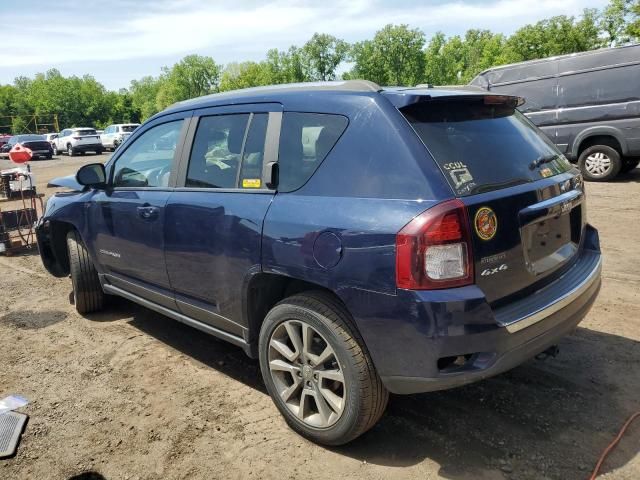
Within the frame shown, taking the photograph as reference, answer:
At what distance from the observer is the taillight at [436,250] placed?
2166mm

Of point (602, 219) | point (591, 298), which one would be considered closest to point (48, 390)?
point (591, 298)

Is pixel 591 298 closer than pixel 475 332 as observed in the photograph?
No

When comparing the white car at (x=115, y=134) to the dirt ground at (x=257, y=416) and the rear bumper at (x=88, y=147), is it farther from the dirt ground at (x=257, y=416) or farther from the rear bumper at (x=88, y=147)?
the dirt ground at (x=257, y=416)

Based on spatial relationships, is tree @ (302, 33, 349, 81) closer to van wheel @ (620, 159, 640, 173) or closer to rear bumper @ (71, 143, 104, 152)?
rear bumper @ (71, 143, 104, 152)

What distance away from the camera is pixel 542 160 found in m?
2.82

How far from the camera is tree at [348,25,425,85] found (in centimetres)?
8056

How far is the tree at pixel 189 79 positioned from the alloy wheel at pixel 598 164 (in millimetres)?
99429

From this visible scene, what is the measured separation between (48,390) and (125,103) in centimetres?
9355

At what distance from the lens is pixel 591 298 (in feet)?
9.43

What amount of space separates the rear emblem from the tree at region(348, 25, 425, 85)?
3202 inches

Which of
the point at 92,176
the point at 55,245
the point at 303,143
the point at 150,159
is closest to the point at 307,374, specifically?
the point at 303,143

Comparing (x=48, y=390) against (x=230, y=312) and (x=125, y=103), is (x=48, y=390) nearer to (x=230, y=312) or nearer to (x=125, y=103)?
(x=230, y=312)

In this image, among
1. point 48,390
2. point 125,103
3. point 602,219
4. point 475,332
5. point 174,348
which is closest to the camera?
point 475,332

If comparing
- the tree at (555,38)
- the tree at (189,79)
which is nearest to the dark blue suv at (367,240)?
the tree at (555,38)
